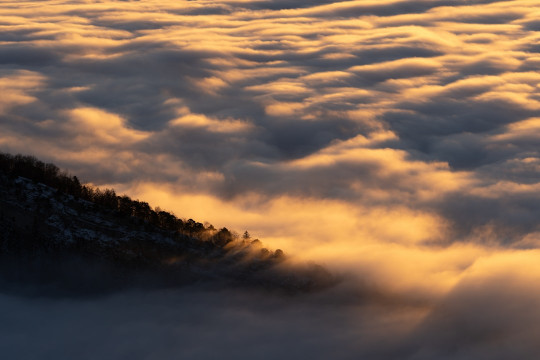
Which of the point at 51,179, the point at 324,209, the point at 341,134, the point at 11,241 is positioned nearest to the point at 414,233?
the point at 324,209

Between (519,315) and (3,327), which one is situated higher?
(519,315)

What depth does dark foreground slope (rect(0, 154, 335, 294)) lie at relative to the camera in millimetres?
74938

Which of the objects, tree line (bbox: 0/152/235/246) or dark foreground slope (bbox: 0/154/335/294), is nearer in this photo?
dark foreground slope (bbox: 0/154/335/294)

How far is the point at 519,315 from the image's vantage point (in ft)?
276

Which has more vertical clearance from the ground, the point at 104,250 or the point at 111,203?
the point at 111,203

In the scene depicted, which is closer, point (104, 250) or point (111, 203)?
point (104, 250)

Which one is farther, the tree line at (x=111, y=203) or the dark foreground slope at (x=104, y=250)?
the tree line at (x=111, y=203)

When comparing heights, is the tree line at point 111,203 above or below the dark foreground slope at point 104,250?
above

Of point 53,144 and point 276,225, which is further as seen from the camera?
point 53,144

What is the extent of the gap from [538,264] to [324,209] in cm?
4841

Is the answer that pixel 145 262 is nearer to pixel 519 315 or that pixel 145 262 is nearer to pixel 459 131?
pixel 519 315

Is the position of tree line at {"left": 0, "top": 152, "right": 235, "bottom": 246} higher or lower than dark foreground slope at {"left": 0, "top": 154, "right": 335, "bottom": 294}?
higher

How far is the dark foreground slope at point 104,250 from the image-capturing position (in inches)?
2950

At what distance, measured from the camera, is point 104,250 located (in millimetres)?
77812
